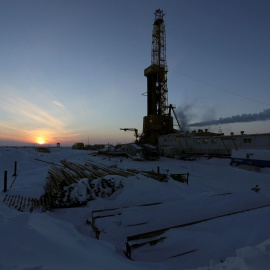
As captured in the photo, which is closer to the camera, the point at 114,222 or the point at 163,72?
the point at 114,222

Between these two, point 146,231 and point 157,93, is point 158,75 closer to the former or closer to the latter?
point 157,93

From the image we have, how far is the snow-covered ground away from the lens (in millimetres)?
3322

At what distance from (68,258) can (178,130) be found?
165 ft

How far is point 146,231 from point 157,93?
1876 inches

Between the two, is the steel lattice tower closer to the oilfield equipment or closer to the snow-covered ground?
the oilfield equipment

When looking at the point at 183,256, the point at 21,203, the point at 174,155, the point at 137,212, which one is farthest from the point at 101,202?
the point at 174,155

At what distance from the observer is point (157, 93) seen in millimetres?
51062

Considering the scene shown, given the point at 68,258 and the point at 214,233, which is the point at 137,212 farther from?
the point at 68,258

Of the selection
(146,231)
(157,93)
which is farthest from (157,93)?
(146,231)

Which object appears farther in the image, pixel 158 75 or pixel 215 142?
pixel 158 75

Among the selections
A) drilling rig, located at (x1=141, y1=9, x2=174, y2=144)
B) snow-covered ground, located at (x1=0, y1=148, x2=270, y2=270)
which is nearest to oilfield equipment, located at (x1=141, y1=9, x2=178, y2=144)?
drilling rig, located at (x1=141, y1=9, x2=174, y2=144)

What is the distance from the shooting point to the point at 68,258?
3.36 meters

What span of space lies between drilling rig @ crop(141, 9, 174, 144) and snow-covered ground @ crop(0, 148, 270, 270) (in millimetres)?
39631

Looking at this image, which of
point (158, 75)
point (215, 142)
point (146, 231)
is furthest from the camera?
point (158, 75)
